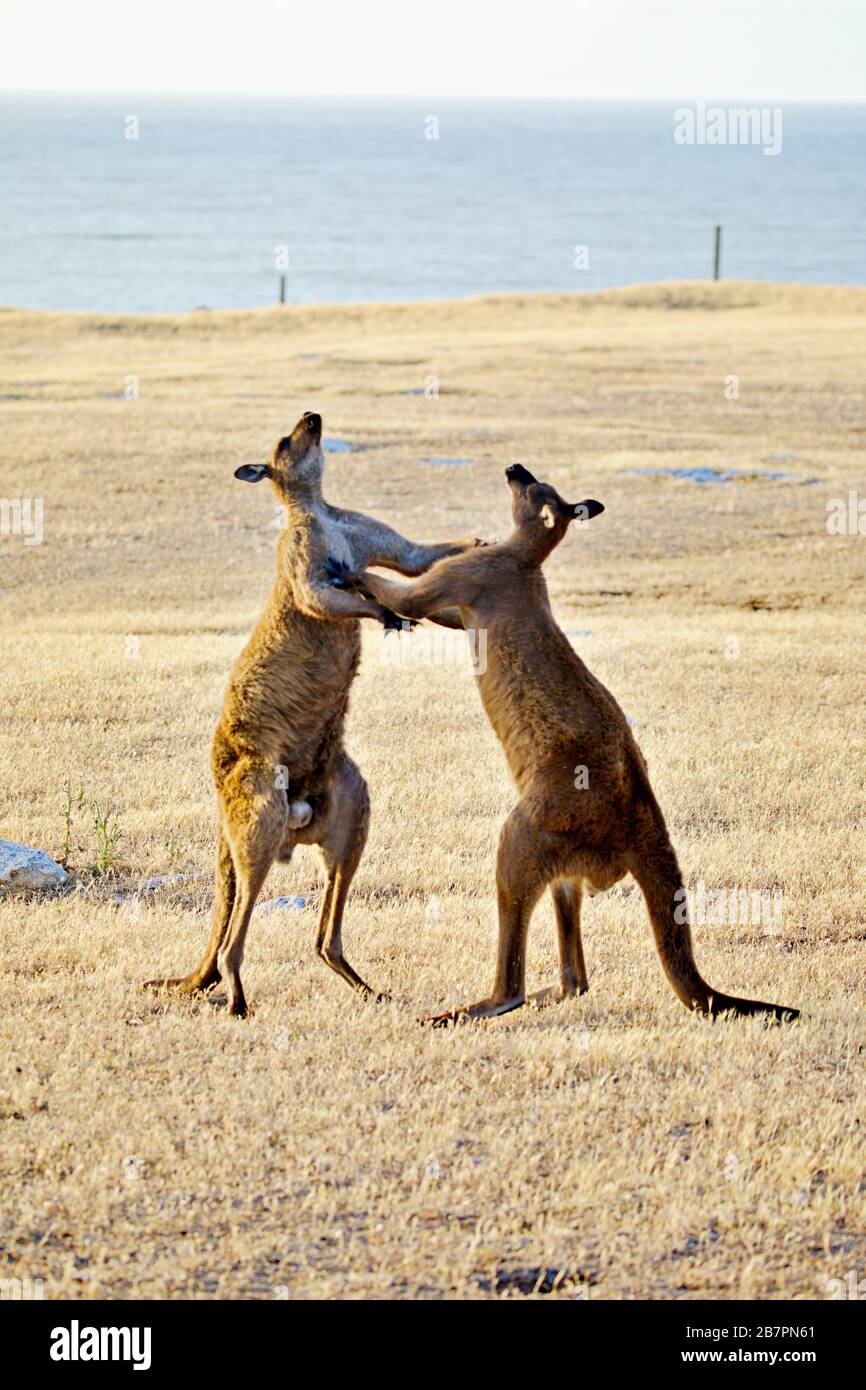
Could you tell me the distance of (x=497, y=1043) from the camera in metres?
5.37

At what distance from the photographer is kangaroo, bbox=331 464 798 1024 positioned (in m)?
5.50

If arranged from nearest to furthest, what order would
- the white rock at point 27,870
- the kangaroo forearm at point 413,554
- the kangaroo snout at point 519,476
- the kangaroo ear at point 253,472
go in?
the kangaroo snout at point 519,476
the kangaroo forearm at point 413,554
the kangaroo ear at point 253,472
the white rock at point 27,870

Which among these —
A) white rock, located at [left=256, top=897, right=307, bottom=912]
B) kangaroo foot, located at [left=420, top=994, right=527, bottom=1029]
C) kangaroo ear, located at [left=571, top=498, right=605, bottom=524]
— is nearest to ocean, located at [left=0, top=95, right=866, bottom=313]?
white rock, located at [left=256, top=897, right=307, bottom=912]

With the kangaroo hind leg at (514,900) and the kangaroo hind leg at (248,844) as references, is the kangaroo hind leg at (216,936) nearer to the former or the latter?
the kangaroo hind leg at (248,844)

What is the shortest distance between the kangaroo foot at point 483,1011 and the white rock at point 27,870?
2.25 meters

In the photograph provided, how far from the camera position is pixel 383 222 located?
99.6 meters

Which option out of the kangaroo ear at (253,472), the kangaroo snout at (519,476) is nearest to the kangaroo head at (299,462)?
the kangaroo ear at (253,472)

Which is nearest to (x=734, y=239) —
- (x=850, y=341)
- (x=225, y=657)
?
(x=850, y=341)

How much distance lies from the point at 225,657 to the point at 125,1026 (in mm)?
6706

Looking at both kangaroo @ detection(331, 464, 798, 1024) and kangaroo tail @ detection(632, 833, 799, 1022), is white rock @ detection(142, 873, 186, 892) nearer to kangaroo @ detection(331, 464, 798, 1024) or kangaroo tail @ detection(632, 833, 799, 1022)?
kangaroo @ detection(331, 464, 798, 1024)

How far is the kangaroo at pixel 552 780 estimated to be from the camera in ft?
18.0

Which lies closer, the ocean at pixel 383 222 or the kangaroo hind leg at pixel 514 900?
the kangaroo hind leg at pixel 514 900

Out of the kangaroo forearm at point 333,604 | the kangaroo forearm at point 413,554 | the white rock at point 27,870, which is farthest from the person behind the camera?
the white rock at point 27,870

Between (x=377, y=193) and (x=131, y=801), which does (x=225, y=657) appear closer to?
(x=131, y=801)
